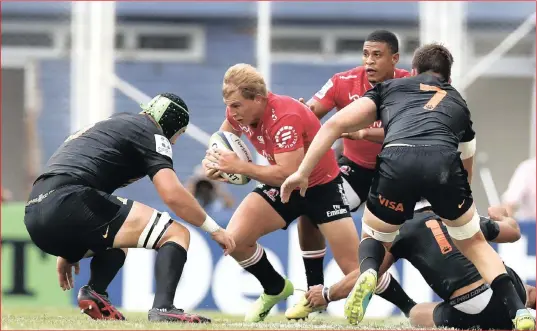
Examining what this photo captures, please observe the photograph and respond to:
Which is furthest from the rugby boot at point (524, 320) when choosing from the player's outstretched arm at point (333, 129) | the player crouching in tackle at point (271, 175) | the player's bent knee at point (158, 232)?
the player's bent knee at point (158, 232)

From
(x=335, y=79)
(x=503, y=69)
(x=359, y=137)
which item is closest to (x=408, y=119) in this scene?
(x=359, y=137)

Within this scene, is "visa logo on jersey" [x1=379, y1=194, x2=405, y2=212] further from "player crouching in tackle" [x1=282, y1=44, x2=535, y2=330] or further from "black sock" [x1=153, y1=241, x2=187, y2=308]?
"black sock" [x1=153, y1=241, x2=187, y2=308]

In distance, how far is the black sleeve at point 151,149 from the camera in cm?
731

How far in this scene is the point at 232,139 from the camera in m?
8.39

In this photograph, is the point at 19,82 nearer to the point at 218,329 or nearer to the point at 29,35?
the point at 29,35

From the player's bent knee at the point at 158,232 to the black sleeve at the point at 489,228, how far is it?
2.06 m

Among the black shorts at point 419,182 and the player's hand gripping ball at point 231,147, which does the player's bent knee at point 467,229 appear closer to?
the black shorts at point 419,182

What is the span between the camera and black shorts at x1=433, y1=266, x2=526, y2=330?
25.0 feet

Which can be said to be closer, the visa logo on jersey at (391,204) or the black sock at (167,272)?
the visa logo on jersey at (391,204)

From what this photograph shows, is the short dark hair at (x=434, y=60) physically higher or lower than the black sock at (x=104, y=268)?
higher

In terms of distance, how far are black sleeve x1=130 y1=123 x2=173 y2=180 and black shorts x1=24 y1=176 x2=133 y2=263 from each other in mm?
315

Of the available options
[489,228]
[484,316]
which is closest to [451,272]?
[484,316]

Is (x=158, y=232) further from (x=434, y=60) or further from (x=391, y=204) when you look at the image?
(x=434, y=60)

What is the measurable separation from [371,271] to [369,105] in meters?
1.08
